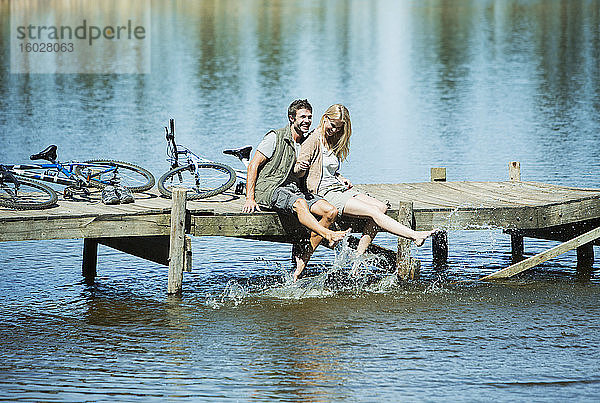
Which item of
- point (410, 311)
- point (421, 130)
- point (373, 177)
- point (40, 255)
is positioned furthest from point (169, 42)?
point (410, 311)

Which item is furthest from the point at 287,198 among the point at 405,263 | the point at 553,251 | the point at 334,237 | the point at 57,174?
the point at 553,251

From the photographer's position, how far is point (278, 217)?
1222 centimetres

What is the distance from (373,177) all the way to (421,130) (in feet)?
21.0

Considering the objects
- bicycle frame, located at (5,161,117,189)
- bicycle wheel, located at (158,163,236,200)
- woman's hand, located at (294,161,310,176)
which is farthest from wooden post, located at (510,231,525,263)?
bicycle frame, located at (5,161,117,189)

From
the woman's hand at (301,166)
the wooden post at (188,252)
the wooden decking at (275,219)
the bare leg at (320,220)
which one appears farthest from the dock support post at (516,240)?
the wooden post at (188,252)

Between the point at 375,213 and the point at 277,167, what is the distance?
1173 mm

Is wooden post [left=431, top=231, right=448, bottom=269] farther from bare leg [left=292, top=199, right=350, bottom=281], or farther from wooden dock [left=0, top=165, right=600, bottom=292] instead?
bare leg [left=292, top=199, right=350, bottom=281]

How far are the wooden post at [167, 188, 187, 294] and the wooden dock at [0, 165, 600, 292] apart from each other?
5 centimetres

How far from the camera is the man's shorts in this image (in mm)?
11977

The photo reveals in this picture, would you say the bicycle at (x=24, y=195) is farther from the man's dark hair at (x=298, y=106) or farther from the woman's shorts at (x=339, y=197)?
the woman's shorts at (x=339, y=197)

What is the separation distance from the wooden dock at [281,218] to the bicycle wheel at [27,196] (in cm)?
12

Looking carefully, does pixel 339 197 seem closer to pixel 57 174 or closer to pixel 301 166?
pixel 301 166

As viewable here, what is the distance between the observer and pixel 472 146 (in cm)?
2434

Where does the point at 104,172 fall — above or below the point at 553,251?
above
